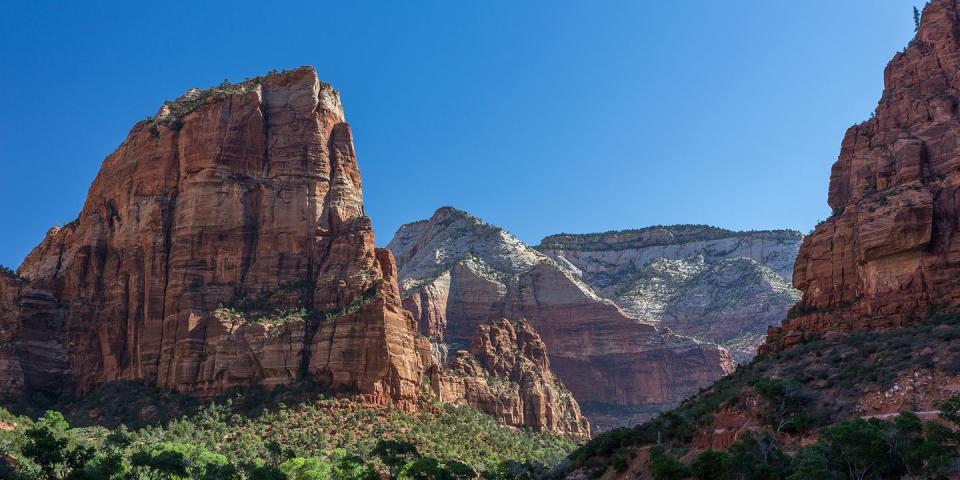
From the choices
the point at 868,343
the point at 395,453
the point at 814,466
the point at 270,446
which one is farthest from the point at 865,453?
the point at 270,446

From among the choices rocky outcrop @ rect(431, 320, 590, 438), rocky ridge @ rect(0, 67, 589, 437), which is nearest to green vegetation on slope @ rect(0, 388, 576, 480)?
rocky ridge @ rect(0, 67, 589, 437)

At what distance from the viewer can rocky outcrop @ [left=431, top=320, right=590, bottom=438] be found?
397 ft

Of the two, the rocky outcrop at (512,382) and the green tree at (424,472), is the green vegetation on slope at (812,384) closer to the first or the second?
the green tree at (424,472)

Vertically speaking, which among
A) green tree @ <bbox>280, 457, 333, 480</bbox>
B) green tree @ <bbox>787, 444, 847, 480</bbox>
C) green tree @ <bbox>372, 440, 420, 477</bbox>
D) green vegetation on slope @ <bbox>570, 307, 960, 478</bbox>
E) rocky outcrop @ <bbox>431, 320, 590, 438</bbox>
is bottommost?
green tree @ <bbox>787, 444, 847, 480</bbox>

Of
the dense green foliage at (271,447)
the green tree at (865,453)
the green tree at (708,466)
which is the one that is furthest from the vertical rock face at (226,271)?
the green tree at (865,453)

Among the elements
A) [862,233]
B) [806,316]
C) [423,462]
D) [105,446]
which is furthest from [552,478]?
[105,446]

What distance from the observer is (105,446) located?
74.5 metres

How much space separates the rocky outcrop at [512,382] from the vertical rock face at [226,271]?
17747mm

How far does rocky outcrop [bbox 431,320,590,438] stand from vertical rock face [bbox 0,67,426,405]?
17747 mm

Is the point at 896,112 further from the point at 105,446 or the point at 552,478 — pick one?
the point at 105,446

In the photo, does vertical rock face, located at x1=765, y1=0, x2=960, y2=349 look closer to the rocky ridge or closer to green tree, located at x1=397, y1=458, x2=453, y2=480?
green tree, located at x1=397, y1=458, x2=453, y2=480

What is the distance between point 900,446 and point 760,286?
14757cm

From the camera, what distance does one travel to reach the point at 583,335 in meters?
172

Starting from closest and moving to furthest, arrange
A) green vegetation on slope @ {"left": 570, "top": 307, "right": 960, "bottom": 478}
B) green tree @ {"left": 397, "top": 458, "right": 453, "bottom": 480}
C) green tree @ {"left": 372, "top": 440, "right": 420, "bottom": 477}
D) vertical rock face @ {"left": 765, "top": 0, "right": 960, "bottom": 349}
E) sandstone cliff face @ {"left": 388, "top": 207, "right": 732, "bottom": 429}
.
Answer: green vegetation on slope @ {"left": 570, "top": 307, "right": 960, "bottom": 478} → vertical rock face @ {"left": 765, "top": 0, "right": 960, "bottom": 349} → green tree @ {"left": 397, "top": 458, "right": 453, "bottom": 480} → green tree @ {"left": 372, "top": 440, "right": 420, "bottom": 477} → sandstone cliff face @ {"left": 388, "top": 207, "right": 732, "bottom": 429}
